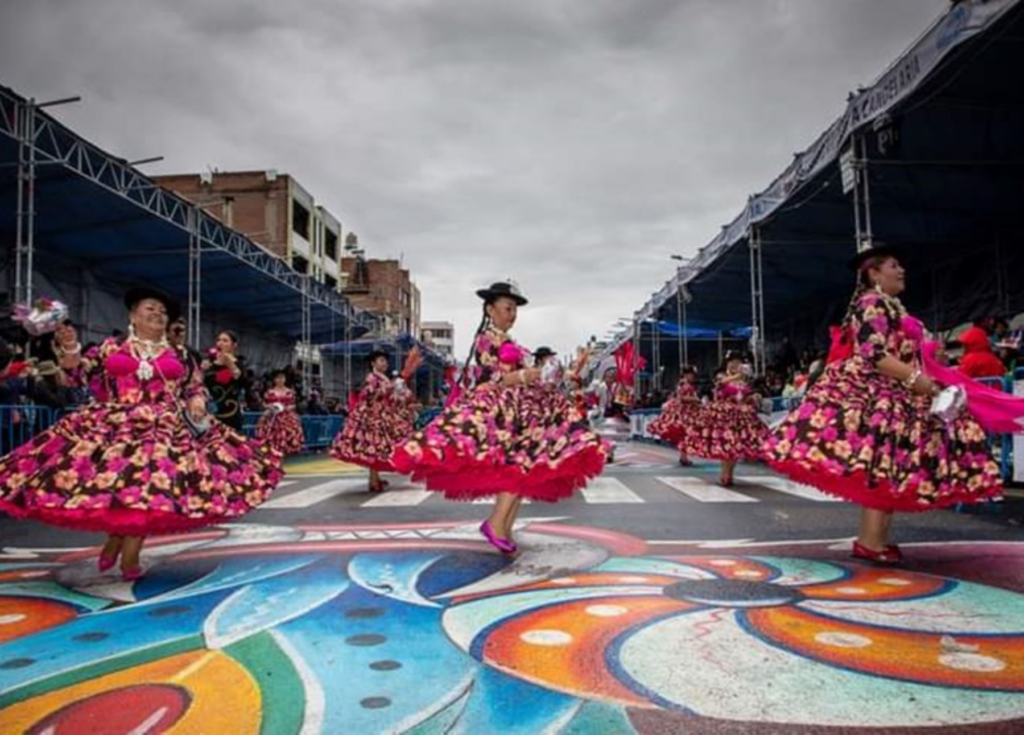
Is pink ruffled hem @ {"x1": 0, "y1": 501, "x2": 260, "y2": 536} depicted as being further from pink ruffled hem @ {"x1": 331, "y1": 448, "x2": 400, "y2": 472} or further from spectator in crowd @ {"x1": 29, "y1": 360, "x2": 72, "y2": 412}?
spectator in crowd @ {"x1": 29, "y1": 360, "x2": 72, "y2": 412}

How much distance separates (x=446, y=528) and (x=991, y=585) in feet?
12.2

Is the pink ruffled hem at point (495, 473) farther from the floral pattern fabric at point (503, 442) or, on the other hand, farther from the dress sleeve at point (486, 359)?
the dress sleeve at point (486, 359)

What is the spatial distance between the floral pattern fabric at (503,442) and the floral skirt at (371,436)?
4403 millimetres

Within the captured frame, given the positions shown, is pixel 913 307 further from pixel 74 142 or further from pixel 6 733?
pixel 6 733

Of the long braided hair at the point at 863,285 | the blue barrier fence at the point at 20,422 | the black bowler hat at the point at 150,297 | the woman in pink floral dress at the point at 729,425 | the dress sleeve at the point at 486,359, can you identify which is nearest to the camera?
the black bowler hat at the point at 150,297

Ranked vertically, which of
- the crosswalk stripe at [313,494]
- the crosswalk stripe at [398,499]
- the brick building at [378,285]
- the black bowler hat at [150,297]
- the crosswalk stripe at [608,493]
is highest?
the brick building at [378,285]

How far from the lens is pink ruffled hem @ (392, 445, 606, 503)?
4.85m

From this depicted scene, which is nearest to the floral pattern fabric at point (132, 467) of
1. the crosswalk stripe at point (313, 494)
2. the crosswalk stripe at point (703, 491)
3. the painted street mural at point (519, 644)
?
the painted street mural at point (519, 644)

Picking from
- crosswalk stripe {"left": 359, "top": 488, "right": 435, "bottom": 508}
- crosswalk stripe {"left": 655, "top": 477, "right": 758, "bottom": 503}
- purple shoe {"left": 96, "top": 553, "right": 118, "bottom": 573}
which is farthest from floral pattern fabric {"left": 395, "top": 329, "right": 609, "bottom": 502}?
crosswalk stripe {"left": 655, "top": 477, "right": 758, "bottom": 503}

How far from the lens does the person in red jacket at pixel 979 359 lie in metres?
8.84

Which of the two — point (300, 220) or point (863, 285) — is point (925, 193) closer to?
point (863, 285)

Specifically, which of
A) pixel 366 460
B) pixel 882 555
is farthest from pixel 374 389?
pixel 882 555

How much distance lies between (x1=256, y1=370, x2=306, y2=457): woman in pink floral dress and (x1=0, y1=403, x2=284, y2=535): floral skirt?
9.79 meters

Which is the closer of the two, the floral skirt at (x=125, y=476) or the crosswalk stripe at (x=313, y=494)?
the floral skirt at (x=125, y=476)
